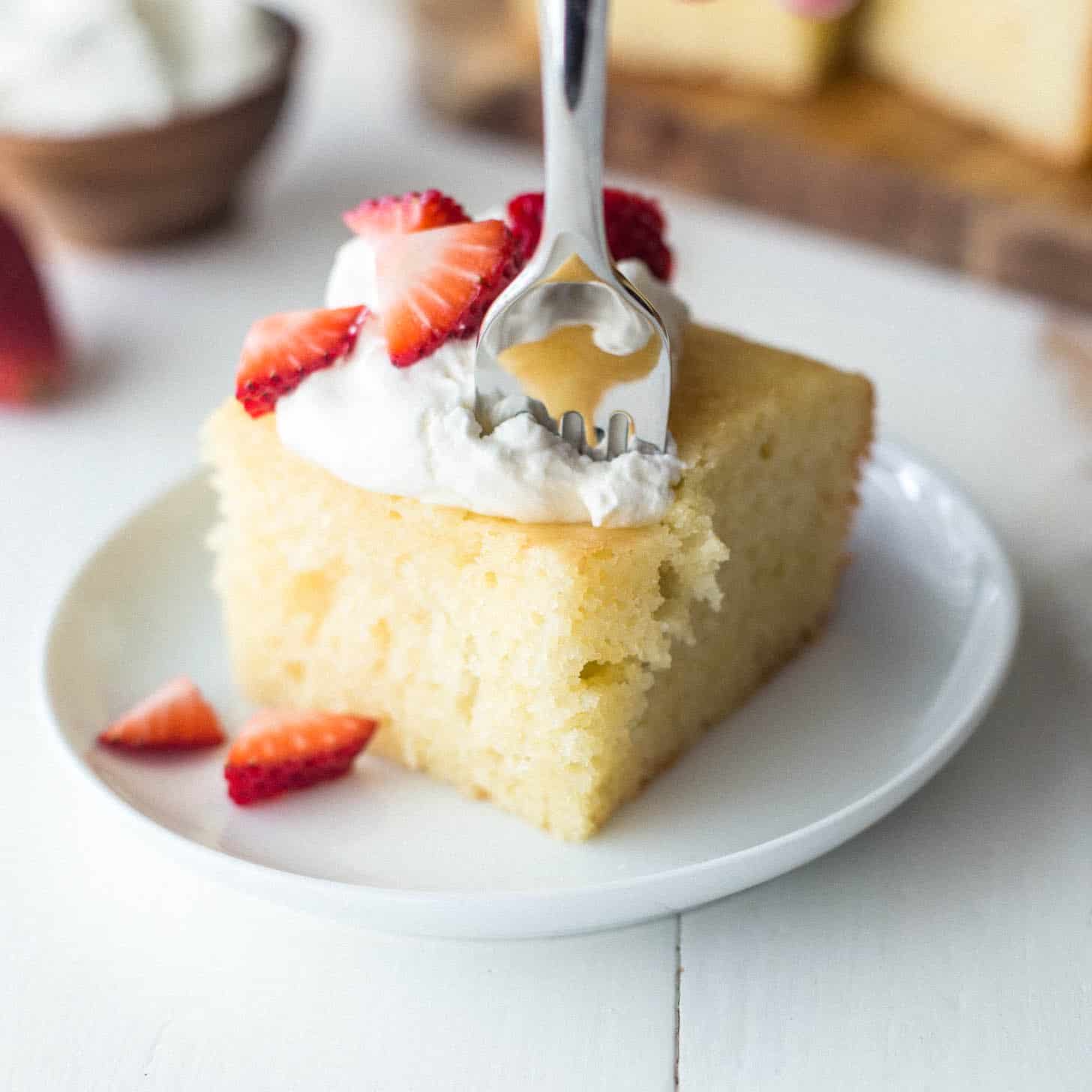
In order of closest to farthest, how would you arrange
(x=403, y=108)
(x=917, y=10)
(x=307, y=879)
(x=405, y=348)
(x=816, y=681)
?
1. (x=307, y=879)
2. (x=405, y=348)
3. (x=816, y=681)
4. (x=917, y=10)
5. (x=403, y=108)

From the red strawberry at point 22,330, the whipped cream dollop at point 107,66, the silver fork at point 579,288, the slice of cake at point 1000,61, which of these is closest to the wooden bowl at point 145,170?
the whipped cream dollop at point 107,66

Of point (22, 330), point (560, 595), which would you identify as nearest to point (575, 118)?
point (560, 595)

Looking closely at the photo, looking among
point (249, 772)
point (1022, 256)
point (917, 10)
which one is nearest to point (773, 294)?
point (1022, 256)

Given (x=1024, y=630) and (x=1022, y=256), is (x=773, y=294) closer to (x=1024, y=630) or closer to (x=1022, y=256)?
(x=1022, y=256)

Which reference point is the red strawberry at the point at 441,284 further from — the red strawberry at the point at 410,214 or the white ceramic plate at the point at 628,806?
the white ceramic plate at the point at 628,806

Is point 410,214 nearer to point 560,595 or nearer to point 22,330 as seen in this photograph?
point 560,595

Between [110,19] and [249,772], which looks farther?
[110,19]

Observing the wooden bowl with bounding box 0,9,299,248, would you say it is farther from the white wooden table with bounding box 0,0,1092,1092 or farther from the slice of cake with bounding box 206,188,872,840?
the slice of cake with bounding box 206,188,872,840
